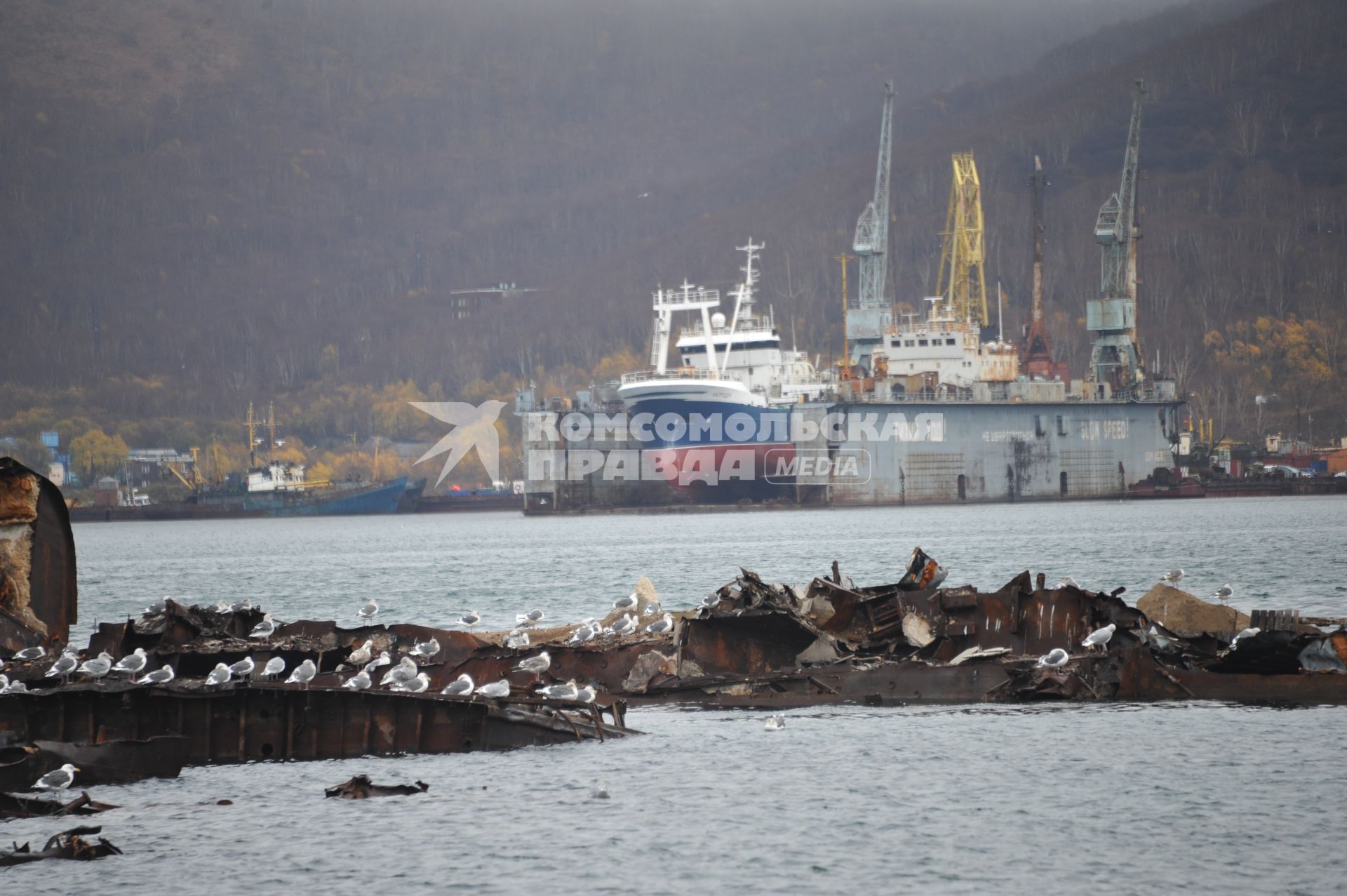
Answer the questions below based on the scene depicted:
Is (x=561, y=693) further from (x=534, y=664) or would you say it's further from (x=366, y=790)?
(x=366, y=790)

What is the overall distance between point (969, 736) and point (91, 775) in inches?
383

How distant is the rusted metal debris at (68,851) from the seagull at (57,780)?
6.38 feet

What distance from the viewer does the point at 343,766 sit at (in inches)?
706

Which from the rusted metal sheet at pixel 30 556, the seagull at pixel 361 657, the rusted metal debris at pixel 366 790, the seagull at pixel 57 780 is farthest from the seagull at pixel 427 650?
the seagull at pixel 57 780

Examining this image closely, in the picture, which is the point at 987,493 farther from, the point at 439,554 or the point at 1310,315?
the point at 1310,315

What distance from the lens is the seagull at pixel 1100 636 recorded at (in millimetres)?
20406

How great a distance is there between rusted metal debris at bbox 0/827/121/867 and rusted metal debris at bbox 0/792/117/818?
50.3 inches

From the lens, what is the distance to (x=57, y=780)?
1642 cm

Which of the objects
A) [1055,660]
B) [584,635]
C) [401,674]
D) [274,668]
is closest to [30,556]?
[274,668]

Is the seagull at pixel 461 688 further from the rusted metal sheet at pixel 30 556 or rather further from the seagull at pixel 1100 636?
the seagull at pixel 1100 636

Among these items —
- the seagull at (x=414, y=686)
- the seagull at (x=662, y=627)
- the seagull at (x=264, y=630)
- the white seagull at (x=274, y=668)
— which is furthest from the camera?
the seagull at (x=662, y=627)

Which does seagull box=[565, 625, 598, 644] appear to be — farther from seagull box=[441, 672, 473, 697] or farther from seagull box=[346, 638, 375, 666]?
seagull box=[441, 672, 473, 697]

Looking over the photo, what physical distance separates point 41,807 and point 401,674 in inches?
170

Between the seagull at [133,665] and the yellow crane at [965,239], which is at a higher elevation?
the yellow crane at [965,239]
